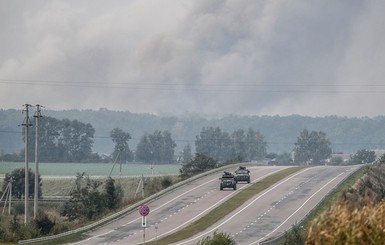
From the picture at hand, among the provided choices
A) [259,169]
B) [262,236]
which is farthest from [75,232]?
[259,169]

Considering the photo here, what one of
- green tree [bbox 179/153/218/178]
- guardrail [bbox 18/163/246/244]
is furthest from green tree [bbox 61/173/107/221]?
green tree [bbox 179/153/218/178]

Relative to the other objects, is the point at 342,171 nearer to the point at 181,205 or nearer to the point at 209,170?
the point at 209,170

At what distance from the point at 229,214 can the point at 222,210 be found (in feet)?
8.40

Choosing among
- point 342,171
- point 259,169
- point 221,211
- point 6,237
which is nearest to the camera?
point 6,237

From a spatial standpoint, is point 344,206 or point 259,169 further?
point 259,169

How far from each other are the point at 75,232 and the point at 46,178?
11457 centimetres

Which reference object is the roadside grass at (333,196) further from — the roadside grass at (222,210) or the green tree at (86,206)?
the green tree at (86,206)

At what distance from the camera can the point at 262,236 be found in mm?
71812

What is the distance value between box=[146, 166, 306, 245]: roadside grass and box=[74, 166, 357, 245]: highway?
2.44 ft

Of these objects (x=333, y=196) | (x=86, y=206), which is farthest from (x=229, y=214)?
(x=86, y=206)

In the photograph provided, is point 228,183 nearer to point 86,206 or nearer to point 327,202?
point 327,202

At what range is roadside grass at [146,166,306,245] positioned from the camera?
73188mm

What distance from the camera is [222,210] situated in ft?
291

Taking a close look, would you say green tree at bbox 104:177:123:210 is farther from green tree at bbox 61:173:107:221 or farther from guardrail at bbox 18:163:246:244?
guardrail at bbox 18:163:246:244
